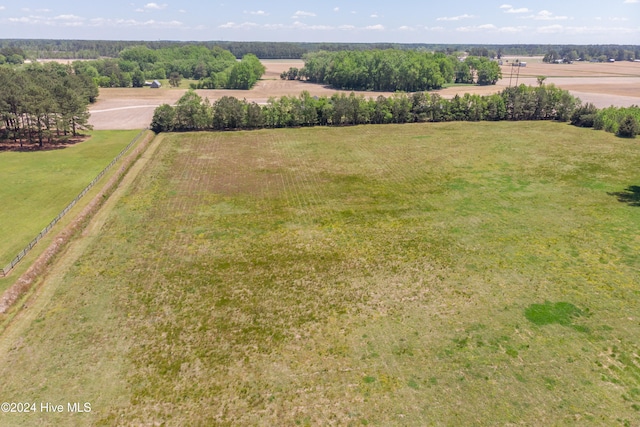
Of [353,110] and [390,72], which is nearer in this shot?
[353,110]

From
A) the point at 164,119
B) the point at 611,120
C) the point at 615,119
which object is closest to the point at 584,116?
the point at 611,120

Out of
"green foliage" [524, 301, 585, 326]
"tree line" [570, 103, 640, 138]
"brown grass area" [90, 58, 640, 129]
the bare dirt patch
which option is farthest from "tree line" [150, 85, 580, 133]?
"green foliage" [524, 301, 585, 326]

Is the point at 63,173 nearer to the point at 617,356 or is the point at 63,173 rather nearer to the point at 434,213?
the point at 434,213

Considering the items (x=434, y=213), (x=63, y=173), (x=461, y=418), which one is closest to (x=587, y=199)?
(x=434, y=213)

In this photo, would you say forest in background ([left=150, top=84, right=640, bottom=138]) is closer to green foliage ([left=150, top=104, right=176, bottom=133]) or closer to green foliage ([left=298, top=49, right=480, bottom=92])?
green foliage ([left=150, top=104, right=176, bottom=133])

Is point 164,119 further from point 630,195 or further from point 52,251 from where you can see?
point 630,195

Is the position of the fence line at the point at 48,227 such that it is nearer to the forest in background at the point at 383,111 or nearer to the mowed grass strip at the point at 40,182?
the mowed grass strip at the point at 40,182

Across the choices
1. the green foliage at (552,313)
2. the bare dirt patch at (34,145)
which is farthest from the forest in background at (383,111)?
the green foliage at (552,313)
